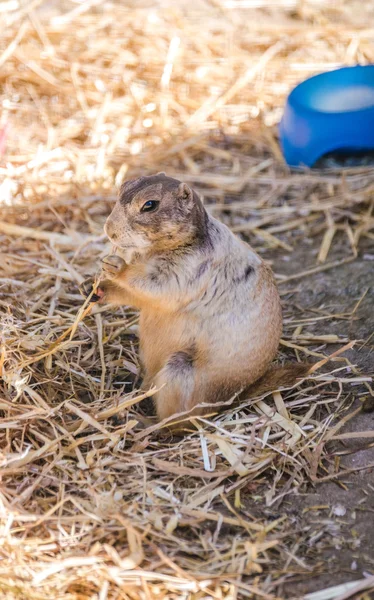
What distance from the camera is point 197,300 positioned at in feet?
Answer: 15.9

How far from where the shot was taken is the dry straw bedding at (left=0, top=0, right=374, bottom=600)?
399cm

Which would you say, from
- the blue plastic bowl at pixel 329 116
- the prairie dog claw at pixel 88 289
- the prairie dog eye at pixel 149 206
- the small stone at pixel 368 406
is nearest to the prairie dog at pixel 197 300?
the prairie dog eye at pixel 149 206

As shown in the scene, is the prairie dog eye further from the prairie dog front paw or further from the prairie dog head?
the prairie dog front paw

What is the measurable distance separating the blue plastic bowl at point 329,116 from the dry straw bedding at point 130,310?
0.30 meters

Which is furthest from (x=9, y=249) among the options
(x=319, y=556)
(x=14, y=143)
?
(x=319, y=556)

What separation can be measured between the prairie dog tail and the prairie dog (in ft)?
0.28

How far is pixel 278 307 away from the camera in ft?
16.4

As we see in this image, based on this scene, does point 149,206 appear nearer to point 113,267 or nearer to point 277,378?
point 113,267

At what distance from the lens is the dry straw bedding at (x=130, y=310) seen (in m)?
3.99

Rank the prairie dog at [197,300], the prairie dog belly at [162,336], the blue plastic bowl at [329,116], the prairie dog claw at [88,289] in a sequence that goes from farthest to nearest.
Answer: the blue plastic bowl at [329,116]
the prairie dog claw at [88,289]
the prairie dog belly at [162,336]
the prairie dog at [197,300]

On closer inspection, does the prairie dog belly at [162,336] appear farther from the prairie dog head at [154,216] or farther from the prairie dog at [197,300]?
the prairie dog head at [154,216]

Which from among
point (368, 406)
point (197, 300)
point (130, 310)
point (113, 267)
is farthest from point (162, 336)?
point (368, 406)

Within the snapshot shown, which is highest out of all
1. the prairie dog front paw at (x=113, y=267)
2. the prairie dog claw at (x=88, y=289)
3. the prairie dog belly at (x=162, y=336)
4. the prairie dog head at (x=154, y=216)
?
the prairie dog head at (x=154, y=216)

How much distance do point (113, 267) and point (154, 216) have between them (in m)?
0.42
